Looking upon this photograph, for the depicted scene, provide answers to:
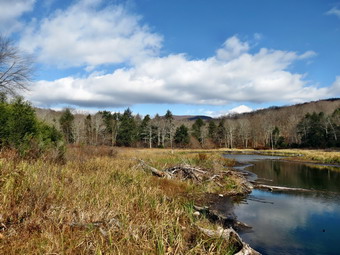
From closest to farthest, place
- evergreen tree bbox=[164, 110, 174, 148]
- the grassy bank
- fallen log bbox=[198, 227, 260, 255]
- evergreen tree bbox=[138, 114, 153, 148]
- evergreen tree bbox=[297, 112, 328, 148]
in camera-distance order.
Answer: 1. the grassy bank
2. fallen log bbox=[198, 227, 260, 255]
3. evergreen tree bbox=[297, 112, 328, 148]
4. evergreen tree bbox=[164, 110, 174, 148]
5. evergreen tree bbox=[138, 114, 153, 148]

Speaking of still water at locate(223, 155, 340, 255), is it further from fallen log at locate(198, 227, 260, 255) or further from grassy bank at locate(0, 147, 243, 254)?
grassy bank at locate(0, 147, 243, 254)

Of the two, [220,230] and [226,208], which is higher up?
[220,230]

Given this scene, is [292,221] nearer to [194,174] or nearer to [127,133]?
[194,174]

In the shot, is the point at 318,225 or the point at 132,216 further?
the point at 318,225

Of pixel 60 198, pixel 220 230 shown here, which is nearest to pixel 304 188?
pixel 220 230

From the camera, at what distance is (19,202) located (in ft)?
16.8

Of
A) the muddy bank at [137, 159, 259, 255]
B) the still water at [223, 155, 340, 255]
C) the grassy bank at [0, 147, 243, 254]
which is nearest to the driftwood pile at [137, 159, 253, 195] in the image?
the muddy bank at [137, 159, 259, 255]

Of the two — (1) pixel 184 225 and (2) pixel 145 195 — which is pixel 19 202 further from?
(1) pixel 184 225

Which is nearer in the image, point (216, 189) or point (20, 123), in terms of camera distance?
point (20, 123)

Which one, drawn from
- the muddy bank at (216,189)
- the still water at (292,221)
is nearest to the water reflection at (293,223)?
the still water at (292,221)

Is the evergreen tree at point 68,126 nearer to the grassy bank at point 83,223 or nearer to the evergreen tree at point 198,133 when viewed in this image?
the evergreen tree at point 198,133

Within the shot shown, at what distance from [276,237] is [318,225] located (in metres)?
2.32

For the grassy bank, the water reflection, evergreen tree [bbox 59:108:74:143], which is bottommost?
the water reflection

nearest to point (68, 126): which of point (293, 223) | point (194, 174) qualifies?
point (194, 174)
